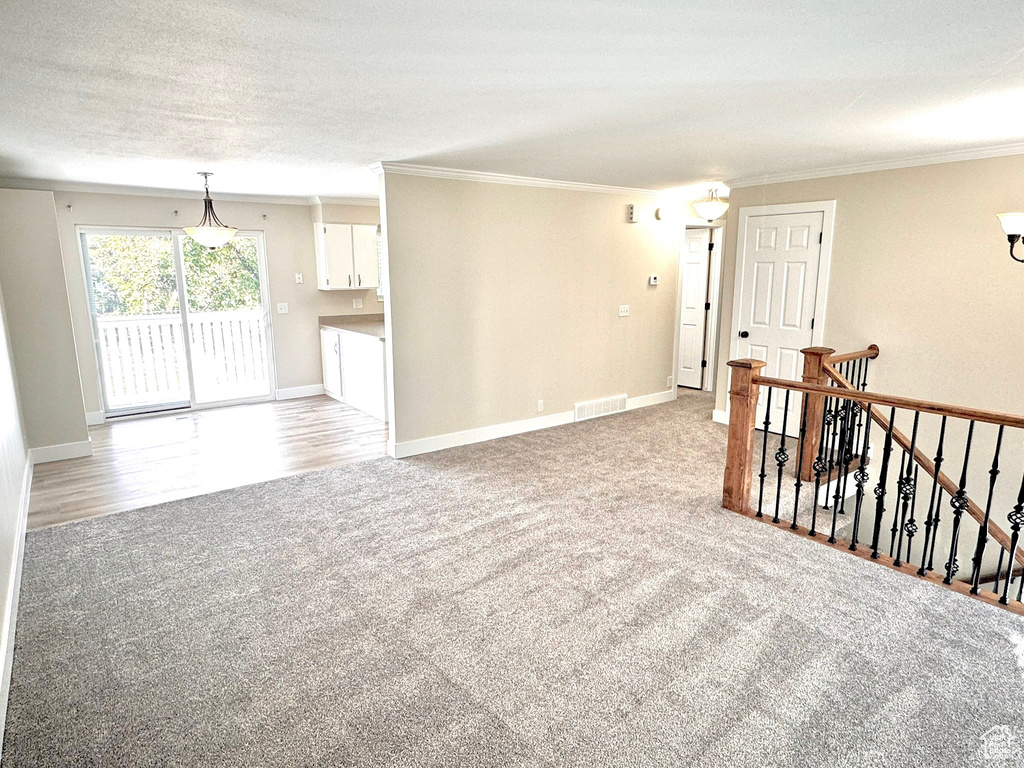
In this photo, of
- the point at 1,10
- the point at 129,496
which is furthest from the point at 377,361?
the point at 1,10

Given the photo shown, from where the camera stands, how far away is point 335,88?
2596 mm

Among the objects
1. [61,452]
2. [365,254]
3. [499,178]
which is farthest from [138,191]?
[499,178]

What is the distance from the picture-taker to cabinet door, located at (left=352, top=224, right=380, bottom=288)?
7137 mm

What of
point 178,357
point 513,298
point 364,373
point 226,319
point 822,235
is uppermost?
point 822,235

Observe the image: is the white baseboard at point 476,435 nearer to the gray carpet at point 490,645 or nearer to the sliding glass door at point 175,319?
the gray carpet at point 490,645

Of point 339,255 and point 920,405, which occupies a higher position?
point 339,255

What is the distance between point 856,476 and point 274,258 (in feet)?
21.0

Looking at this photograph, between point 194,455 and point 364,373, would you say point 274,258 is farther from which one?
point 194,455

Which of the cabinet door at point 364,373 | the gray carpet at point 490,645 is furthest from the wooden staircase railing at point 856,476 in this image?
the cabinet door at point 364,373

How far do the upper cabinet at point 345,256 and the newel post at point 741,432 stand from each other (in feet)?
16.6

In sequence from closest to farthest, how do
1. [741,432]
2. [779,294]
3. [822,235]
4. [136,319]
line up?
[741,432] → [822,235] → [779,294] → [136,319]

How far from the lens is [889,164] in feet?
14.8

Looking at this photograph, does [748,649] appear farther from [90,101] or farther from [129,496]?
[129,496]

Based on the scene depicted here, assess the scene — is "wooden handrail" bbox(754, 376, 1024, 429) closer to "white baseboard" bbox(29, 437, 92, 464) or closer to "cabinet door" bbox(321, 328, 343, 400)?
"cabinet door" bbox(321, 328, 343, 400)
